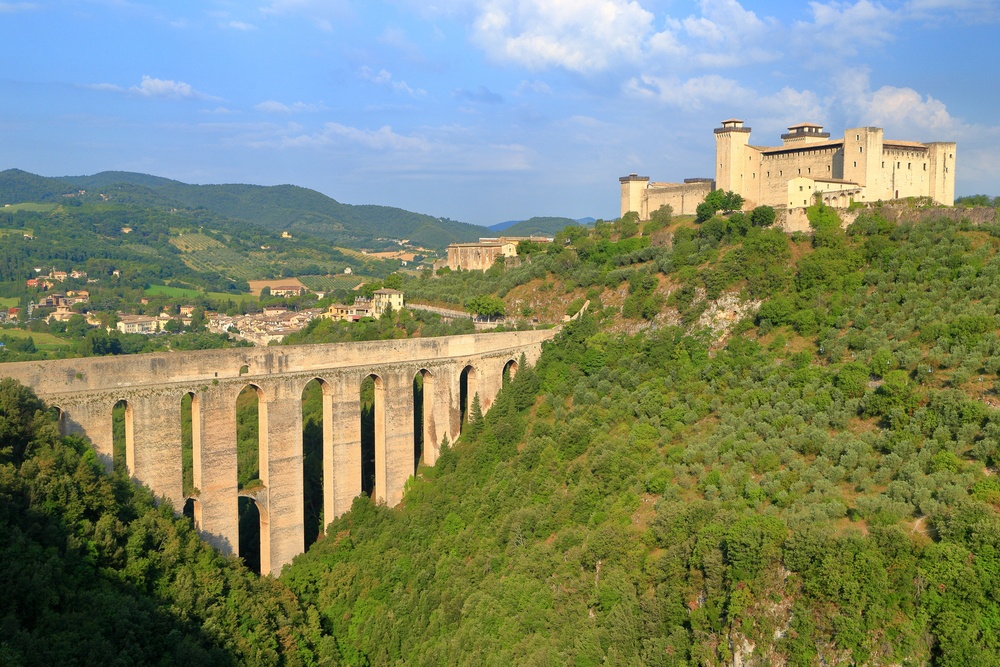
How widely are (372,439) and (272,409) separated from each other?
8.77 m

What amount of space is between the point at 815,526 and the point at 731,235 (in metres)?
21.7

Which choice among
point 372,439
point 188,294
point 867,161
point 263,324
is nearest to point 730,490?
point 372,439

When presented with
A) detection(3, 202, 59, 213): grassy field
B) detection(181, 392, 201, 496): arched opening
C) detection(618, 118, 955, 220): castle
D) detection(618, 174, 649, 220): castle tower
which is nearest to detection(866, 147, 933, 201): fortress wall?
detection(618, 118, 955, 220): castle

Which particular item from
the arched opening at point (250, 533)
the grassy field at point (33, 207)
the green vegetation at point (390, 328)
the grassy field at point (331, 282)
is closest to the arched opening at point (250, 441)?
the arched opening at point (250, 533)

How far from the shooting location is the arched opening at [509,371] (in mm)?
39875

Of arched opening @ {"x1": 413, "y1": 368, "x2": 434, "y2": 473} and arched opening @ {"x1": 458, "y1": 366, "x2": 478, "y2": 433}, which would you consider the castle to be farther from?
arched opening @ {"x1": 413, "y1": 368, "x2": 434, "y2": 473}

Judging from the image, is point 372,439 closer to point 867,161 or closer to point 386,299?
point 386,299

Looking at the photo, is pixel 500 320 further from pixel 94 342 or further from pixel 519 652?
pixel 94 342

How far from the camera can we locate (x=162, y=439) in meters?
28.1

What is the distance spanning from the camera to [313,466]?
123ft

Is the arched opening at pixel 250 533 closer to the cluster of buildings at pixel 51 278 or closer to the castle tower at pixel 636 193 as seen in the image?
the castle tower at pixel 636 193

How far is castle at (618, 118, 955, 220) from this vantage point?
40.7m

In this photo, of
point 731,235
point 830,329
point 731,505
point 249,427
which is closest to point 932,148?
point 731,235

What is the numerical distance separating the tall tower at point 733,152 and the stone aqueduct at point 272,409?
14.7 meters
